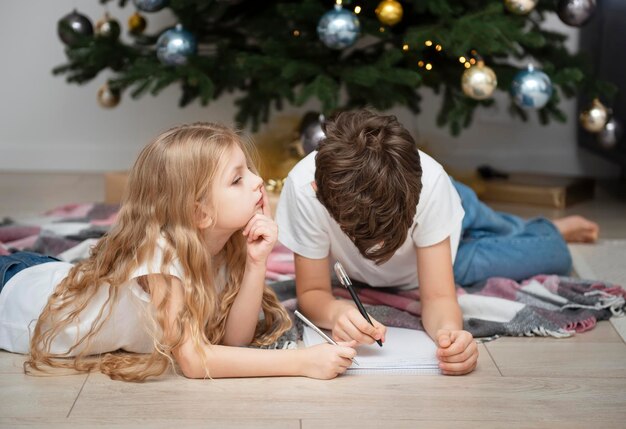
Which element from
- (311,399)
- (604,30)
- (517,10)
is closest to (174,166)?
(311,399)

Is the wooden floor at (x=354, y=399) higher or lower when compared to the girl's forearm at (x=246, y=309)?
lower

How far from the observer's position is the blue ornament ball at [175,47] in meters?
2.37

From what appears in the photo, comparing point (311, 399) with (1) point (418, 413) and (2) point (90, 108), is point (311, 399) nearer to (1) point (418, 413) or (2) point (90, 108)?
(1) point (418, 413)

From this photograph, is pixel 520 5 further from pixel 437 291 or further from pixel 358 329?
pixel 358 329

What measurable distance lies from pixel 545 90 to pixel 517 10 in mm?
205

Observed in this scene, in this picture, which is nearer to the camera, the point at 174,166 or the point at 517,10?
the point at 174,166

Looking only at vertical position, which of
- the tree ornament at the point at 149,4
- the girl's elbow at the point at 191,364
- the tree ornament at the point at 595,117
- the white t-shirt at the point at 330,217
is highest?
the tree ornament at the point at 149,4

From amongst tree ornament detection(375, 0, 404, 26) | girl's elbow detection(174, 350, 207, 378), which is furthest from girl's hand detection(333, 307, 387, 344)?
tree ornament detection(375, 0, 404, 26)

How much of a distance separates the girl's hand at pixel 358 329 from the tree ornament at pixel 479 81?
98cm

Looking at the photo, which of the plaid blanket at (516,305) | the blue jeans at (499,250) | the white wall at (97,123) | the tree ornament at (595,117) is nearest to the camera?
the plaid blanket at (516,305)

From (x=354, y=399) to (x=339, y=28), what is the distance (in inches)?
43.7

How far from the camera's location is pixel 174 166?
4.64ft

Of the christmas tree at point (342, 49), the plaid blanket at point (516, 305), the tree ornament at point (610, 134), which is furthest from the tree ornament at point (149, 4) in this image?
the tree ornament at point (610, 134)

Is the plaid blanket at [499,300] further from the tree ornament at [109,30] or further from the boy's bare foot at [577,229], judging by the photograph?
the tree ornament at [109,30]
